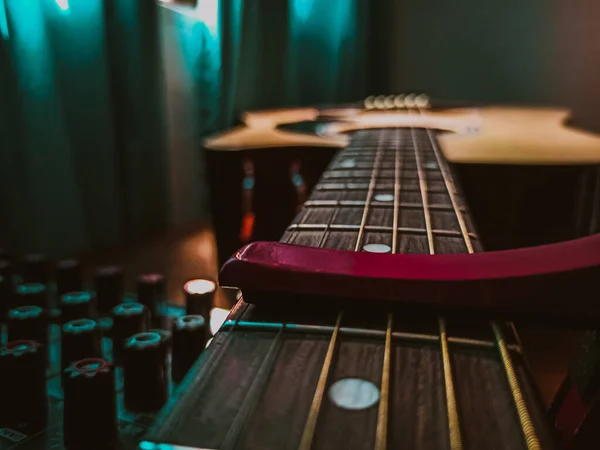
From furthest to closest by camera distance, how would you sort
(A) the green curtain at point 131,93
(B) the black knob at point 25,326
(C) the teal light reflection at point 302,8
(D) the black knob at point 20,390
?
(C) the teal light reflection at point 302,8 < (A) the green curtain at point 131,93 < (B) the black knob at point 25,326 < (D) the black knob at point 20,390

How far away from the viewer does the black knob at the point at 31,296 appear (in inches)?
27.6

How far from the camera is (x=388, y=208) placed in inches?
26.3

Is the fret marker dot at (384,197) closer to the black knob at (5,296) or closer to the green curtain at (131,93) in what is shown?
the black knob at (5,296)

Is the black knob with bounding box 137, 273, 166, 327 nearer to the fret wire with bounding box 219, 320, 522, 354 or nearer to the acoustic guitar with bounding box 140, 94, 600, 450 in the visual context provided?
the acoustic guitar with bounding box 140, 94, 600, 450

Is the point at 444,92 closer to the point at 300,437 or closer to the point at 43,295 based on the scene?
the point at 43,295

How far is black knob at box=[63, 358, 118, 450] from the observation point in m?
0.45

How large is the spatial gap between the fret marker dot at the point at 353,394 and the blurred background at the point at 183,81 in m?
0.80

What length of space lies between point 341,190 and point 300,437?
20.1 inches

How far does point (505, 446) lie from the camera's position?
266 mm

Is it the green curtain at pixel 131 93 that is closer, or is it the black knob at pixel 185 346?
the black knob at pixel 185 346

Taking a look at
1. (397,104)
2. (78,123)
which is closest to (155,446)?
(78,123)

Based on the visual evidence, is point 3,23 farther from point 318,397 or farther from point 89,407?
point 318,397

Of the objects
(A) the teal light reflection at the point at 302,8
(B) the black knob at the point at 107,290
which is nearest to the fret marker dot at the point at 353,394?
(B) the black knob at the point at 107,290

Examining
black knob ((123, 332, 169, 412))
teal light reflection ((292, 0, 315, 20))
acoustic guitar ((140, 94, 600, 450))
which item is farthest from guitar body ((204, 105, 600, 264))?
teal light reflection ((292, 0, 315, 20))
